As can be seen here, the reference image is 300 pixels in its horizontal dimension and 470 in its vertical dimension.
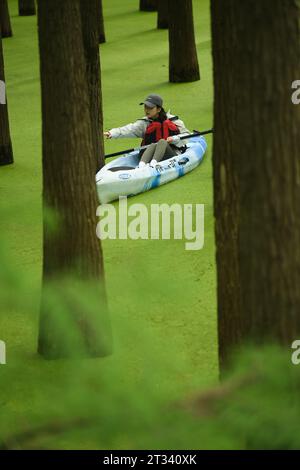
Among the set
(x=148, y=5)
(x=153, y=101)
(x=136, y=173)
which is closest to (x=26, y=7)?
(x=148, y=5)

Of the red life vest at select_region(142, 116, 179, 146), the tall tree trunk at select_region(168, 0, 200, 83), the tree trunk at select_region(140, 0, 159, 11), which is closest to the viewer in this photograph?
the red life vest at select_region(142, 116, 179, 146)

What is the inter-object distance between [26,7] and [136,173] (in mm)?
13661

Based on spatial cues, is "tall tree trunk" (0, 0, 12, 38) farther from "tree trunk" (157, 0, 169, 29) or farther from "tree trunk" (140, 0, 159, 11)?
"tree trunk" (140, 0, 159, 11)

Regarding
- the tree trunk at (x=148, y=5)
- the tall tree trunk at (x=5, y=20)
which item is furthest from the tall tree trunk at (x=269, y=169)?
the tree trunk at (x=148, y=5)

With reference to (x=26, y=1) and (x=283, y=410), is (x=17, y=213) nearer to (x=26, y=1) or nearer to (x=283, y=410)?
(x=283, y=410)

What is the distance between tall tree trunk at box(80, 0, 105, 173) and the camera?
8539 mm

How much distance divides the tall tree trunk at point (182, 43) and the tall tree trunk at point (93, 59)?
5024 mm

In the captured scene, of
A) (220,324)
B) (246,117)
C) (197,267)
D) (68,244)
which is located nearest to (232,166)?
(220,324)

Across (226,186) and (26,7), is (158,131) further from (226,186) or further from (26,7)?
Answer: (26,7)

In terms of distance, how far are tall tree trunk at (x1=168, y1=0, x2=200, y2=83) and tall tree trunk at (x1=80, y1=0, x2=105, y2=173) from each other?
5.02m

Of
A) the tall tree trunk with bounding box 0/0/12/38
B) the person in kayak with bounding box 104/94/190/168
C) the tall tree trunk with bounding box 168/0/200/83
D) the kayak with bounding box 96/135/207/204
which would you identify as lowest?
the kayak with bounding box 96/135/207/204

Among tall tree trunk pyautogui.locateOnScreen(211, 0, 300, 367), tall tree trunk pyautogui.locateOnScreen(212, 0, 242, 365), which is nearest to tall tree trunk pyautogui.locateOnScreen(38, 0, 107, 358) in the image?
tall tree trunk pyautogui.locateOnScreen(212, 0, 242, 365)

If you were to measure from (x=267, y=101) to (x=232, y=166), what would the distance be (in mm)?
1788

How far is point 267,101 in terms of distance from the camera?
3.20 metres
